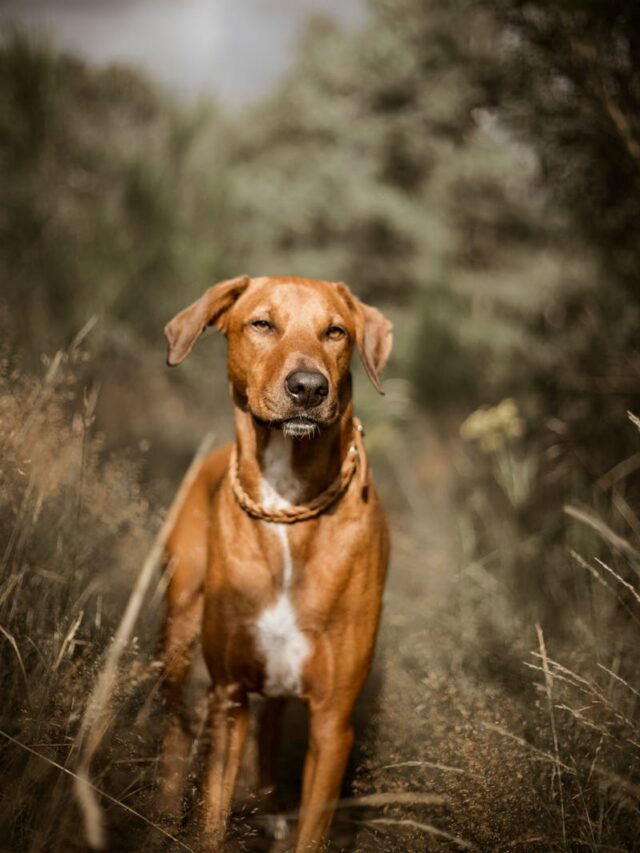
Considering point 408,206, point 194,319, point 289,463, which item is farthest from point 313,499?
point 408,206

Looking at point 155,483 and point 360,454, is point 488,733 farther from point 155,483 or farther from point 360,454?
point 155,483

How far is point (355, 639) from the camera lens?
8.66 ft

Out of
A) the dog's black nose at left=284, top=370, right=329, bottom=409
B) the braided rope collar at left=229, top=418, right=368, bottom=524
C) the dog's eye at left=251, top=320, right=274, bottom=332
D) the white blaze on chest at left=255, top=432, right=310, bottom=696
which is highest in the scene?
the dog's eye at left=251, top=320, right=274, bottom=332

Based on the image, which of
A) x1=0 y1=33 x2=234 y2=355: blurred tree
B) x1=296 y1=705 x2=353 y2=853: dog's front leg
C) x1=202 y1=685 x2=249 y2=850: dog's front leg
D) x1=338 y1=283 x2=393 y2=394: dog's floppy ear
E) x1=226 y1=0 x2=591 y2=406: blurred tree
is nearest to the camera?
x1=202 y1=685 x2=249 y2=850: dog's front leg

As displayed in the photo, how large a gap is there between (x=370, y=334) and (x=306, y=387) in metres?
0.65

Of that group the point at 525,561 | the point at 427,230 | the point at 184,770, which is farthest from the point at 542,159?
the point at 427,230

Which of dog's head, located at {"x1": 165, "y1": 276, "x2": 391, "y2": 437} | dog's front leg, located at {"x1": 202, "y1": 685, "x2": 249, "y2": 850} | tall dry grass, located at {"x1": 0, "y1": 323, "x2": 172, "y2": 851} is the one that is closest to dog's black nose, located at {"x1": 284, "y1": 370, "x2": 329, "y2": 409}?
dog's head, located at {"x1": 165, "y1": 276, "x2": 391, "y2": 437}

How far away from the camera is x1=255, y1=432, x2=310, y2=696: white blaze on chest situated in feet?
8.55

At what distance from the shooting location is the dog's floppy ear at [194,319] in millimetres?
2830

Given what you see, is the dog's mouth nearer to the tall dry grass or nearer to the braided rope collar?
the braided rope collar

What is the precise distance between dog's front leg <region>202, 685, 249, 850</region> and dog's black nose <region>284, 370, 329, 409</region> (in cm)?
106

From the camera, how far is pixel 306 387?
8.01 ft

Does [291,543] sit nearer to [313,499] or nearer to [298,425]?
[313,499]

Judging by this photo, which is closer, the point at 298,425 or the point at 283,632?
the point at 298,425
